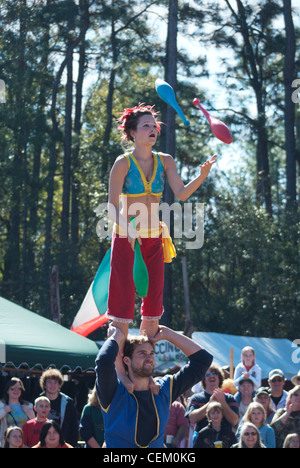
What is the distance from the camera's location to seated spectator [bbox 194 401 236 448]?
6102mm

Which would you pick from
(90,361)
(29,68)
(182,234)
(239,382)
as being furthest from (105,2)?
(239,382)

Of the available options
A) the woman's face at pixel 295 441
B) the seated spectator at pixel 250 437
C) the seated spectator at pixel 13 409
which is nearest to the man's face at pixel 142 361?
the seated spectator at pixel 250 437

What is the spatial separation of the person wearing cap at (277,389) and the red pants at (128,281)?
9.23 ft

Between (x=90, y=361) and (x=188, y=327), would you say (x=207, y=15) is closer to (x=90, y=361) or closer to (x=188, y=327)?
(x=188, y=327)

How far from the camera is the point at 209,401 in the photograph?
6344mm

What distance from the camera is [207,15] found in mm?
21016

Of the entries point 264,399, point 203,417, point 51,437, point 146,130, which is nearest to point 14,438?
point 51,437

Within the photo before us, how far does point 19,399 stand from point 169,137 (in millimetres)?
8821

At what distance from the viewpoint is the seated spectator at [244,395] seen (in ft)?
23.7

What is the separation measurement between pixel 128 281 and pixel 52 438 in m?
1.62

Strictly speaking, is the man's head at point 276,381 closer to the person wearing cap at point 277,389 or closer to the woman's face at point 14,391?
the person wearing cap at point 277,389

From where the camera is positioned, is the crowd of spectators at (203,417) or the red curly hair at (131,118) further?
the crowd of spectators at (203,417)

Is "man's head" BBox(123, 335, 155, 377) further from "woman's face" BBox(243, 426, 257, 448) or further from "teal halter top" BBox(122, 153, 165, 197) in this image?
"woman's face" BBox(243, 426, 257, 448)

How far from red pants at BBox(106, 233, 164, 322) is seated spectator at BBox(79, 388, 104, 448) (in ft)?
6.48
